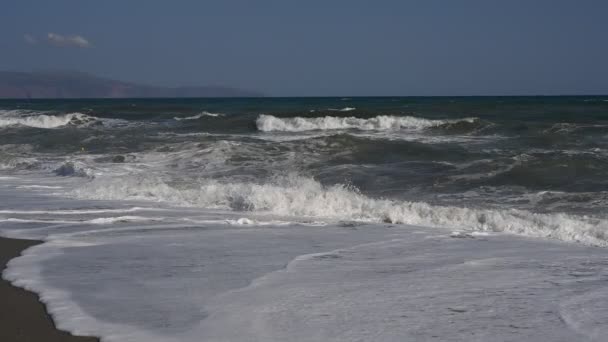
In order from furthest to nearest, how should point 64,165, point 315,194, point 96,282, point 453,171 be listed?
point 64,165
point 453,171
point 315,194
point 96,282

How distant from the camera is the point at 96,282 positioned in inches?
211

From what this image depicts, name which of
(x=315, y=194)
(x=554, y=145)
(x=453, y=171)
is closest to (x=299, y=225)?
(x=315, y=194)

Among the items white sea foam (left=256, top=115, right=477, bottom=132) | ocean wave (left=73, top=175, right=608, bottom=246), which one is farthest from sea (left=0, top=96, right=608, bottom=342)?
white sea foam (left=256, top=115, right=477, bottom=132)

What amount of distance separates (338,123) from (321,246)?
22.8 m

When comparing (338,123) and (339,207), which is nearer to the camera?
(339,207)

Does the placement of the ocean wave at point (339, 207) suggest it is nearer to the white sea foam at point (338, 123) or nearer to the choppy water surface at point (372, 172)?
the choppy water surface at point (372, 172)

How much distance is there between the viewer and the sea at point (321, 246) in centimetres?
439

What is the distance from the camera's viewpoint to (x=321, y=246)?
6871 millimetres

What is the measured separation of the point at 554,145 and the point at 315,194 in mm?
9747

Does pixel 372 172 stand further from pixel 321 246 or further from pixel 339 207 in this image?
pixel 321 246

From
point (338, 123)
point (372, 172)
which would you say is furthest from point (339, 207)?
point (338, 123)

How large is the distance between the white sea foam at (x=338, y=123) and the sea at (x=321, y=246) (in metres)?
11.4

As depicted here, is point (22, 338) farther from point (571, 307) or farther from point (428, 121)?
point (428, 121)

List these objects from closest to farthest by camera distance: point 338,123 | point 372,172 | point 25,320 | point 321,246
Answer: point 25,320
point 321,246
point 372,172
point 338,123
